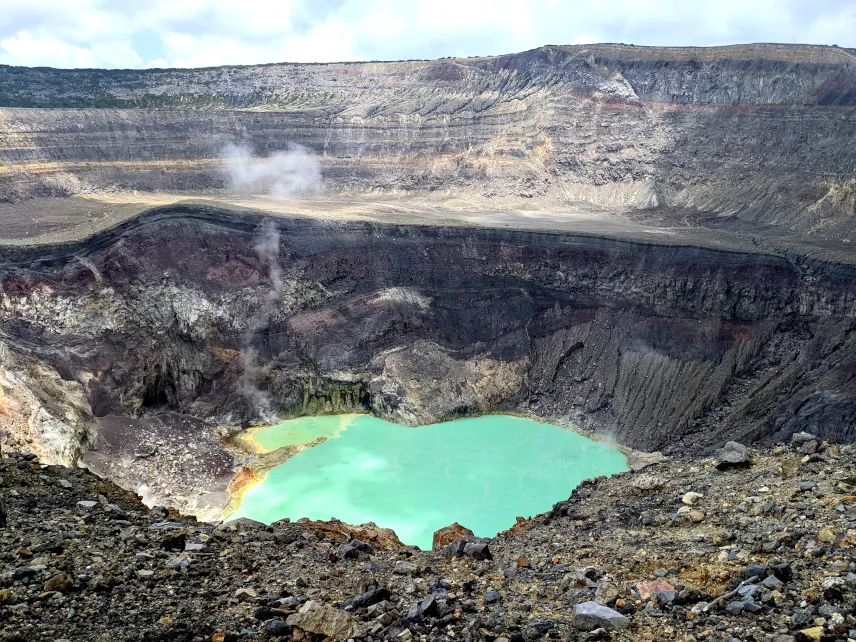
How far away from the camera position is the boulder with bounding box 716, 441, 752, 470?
19469 millimetres

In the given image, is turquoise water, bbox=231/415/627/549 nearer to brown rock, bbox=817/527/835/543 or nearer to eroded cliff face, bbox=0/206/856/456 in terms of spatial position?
eroded cliff face, bbox=0/206/856/456

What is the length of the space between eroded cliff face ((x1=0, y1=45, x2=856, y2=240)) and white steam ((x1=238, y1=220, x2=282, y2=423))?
21.2 metres

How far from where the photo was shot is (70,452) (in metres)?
29.9

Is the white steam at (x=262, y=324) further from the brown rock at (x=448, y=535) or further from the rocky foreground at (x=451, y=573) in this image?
the rocky foreground at (x=451, y=573)

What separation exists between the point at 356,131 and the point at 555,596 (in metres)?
59.7

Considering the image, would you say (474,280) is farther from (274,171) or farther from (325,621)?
(325,621)

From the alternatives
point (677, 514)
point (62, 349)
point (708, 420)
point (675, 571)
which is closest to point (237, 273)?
point (62, 349)

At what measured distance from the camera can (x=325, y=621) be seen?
32.3 ft

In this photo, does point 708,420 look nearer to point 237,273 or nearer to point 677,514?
point 677,514

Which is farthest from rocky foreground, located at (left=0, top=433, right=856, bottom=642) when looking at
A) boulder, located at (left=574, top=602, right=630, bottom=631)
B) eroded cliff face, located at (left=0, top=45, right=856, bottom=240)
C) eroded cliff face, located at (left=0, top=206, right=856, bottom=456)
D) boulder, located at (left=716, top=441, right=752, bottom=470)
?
eroded cliff face, located at (left=0, top=45, right=856, bottom=240)

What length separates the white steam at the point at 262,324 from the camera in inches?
1590

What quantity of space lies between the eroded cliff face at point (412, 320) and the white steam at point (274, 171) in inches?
833

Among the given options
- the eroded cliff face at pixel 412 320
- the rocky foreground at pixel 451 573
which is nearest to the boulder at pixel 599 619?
the rocky foreground at pixel 451 573

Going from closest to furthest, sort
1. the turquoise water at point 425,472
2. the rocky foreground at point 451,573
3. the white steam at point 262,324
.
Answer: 1. the rocky foreground at point 451,573
2. the turquoise water at point 425,472
3. the white steam at point 262,324
